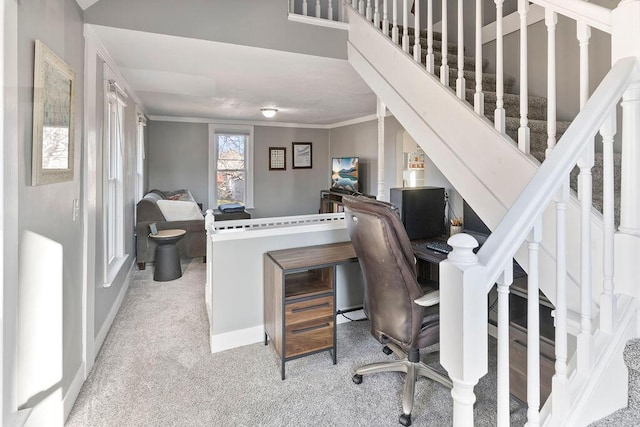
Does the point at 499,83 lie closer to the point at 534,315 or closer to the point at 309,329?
the point at 534,315

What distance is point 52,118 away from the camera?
163 cm

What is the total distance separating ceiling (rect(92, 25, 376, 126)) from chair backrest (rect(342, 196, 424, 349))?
1.55 meters

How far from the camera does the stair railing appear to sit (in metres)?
0.80

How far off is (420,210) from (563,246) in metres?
2.03

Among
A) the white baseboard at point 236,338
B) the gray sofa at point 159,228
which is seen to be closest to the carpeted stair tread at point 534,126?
the white baseboard at point 236,338

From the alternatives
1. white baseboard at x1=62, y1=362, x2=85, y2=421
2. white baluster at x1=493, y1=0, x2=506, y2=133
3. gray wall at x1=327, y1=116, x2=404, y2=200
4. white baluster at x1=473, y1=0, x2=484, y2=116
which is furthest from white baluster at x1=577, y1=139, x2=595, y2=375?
gray wall at x1=327, y1=116, x2=404, y2=200

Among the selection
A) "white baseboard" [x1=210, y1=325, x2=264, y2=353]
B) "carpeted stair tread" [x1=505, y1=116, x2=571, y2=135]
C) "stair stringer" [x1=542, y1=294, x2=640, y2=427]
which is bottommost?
"white baseboard" [x1=210, y1=325, x2=264, y2=353]

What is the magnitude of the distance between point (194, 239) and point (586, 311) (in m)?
4.49

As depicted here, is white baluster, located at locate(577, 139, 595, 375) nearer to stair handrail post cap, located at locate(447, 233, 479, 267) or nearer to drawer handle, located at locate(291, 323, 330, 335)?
stair handrail post cap, located at locate(447, 233, 479, 267)

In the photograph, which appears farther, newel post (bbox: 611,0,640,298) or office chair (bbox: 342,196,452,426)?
office chair (bbox: 342,196,452,426)

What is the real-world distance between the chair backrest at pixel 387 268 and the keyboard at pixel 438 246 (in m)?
0.64

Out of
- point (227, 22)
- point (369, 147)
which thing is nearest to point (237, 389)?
point (227, 22)

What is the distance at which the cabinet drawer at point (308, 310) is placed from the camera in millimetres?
2246

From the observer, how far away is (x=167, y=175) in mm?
6371
